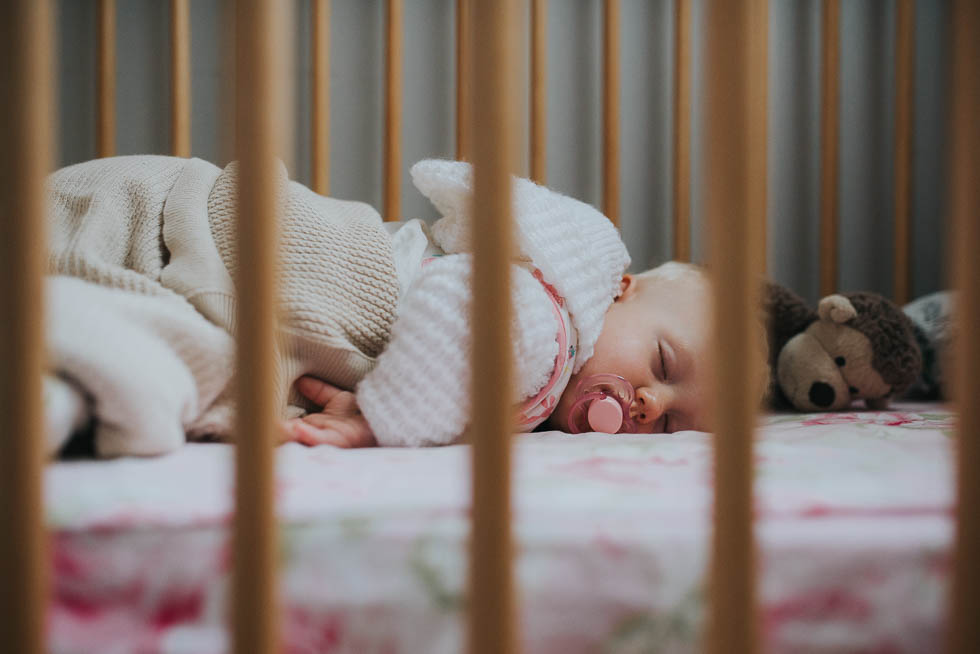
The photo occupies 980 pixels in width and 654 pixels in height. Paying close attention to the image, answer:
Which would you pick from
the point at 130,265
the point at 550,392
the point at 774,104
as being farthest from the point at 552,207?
the point at 774,104

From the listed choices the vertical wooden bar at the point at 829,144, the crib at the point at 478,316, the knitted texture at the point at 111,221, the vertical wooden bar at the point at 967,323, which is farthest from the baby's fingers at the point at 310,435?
the vertical wooden bar at the point at 829,144

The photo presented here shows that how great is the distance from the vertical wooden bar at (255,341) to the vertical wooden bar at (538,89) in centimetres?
72

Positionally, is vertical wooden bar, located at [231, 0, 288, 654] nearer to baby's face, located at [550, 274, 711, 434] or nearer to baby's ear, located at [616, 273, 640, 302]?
baby's face, located at [550, 274, 711, 434]

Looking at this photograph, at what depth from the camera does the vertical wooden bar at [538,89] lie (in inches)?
38.5

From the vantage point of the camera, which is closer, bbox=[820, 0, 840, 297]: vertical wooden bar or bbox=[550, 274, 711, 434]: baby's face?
bbox=[550, 274, 711, 434]: baby's face

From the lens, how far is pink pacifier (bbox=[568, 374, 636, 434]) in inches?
26.3

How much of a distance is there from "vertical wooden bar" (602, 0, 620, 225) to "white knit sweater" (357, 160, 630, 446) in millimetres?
210

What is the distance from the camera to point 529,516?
0.36 meters

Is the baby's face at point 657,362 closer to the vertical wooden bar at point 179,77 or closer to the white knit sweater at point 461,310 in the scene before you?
the white knit sweater at point 461,310

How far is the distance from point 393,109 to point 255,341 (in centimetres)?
76

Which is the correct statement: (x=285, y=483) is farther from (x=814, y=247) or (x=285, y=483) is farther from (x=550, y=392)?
(x=814, y=247)

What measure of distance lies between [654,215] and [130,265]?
29.3 inches

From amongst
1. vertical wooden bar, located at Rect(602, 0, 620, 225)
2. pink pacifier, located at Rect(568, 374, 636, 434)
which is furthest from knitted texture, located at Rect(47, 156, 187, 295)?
vertical wooden bar, located at Rect(602, 0, 620, 225)

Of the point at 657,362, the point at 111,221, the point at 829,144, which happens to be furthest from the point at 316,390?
the point at 829,144
